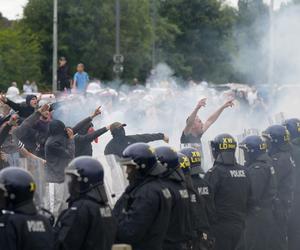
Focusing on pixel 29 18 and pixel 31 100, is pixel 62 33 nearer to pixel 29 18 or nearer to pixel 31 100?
pixel 29 18

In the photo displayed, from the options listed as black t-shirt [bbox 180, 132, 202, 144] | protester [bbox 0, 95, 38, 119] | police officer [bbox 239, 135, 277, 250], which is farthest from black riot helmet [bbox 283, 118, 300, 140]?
protester [bbox 0, 95, 38, 119]

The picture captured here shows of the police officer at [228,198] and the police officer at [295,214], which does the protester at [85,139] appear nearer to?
the police officer at [295,214]

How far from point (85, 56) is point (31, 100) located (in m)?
37.5

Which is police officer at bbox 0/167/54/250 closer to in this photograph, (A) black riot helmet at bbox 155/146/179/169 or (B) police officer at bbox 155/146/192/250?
(B) police officer at bbox 155/146/192/250

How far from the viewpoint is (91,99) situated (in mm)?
21547

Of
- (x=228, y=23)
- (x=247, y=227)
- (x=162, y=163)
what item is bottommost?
(x=247, y=227)

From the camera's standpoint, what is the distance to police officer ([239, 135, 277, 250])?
13680 mm

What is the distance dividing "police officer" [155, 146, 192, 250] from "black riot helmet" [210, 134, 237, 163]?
2184 millimetres

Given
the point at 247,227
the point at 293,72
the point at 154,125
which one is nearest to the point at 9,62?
the point at 293,72

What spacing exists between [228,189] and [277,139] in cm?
234

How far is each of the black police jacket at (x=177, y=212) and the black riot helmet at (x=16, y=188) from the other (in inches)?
93.5

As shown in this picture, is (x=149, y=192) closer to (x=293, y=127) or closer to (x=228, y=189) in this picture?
(x=228, y=189)

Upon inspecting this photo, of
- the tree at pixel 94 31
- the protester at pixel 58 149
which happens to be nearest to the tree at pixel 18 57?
the tree at pixel 94 31

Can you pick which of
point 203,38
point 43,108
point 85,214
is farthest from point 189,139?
point 203,38
